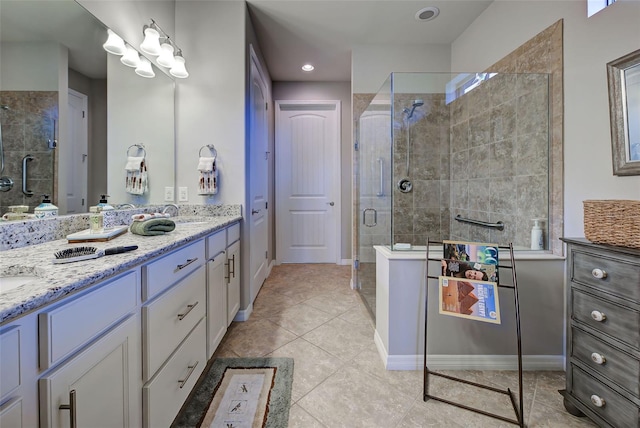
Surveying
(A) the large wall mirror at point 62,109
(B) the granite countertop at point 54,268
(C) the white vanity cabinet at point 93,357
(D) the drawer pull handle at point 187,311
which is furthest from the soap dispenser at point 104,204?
(C) the white vanity cabinet at point 93,357

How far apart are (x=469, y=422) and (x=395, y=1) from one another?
304 centimetres

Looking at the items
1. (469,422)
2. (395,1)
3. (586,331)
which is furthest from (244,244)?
(395,1)

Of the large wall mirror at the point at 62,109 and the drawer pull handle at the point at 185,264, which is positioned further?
the drawer pull handle at the point at 185,264

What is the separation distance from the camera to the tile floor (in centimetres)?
129

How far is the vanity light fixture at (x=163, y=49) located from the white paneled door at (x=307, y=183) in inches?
77.3

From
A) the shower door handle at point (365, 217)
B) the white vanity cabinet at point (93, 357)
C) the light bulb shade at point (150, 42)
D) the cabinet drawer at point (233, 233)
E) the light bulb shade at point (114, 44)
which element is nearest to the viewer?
the white vanity cabinet at point (93, 357)

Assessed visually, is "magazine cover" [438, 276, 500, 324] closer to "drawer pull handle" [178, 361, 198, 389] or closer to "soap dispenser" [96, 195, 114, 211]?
"drawer pull handle" [178, 361, 198, 389]

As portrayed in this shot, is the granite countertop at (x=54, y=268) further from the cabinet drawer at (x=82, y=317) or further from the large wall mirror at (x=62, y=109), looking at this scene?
the large wall mirror at (x=62, y=109)

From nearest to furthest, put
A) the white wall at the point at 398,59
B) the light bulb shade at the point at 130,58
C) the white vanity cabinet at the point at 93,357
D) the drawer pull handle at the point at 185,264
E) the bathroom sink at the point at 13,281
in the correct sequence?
the white vanity cabinet at the point at 93,357 < the bathroom sink at the point at 13,281 < the drawer pull handle at the point at 185,264 < the light bulb shade at the point at 130,58 < the white wall at the point at 398,59

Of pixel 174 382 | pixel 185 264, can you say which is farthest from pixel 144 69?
pixel 174 382

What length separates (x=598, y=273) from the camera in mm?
1180

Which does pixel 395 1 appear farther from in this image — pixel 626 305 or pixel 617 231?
pixel 626 305

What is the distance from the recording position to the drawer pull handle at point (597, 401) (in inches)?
45.5

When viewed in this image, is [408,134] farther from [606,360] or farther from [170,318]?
[170,318]
